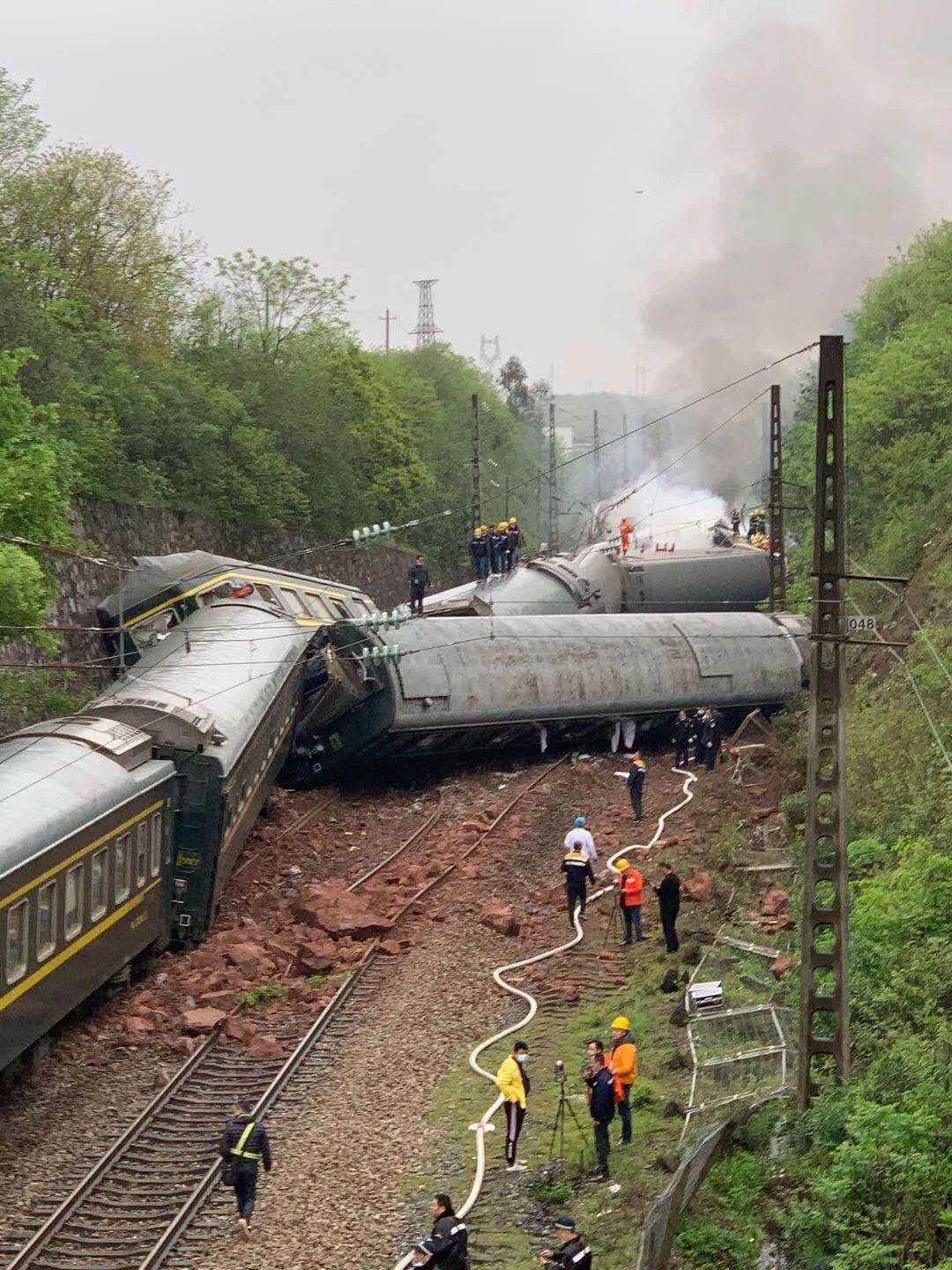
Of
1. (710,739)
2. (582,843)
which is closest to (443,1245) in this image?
(582,843)

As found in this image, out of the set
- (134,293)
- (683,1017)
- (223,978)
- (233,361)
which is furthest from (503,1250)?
(233,361)

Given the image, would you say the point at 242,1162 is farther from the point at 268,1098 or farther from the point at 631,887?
the point at 631,887

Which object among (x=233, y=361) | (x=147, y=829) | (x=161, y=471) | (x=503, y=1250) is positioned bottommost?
(x=503, y=1250)

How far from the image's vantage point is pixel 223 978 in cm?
1923

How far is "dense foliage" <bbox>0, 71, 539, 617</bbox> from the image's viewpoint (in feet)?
118

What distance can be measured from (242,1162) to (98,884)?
469cm

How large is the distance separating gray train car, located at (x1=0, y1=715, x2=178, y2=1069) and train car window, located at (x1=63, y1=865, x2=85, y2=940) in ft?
0.06

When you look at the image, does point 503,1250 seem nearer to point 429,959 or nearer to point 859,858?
point 429,959

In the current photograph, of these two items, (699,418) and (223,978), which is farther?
(699,418)

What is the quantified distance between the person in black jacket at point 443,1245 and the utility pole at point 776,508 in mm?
25909

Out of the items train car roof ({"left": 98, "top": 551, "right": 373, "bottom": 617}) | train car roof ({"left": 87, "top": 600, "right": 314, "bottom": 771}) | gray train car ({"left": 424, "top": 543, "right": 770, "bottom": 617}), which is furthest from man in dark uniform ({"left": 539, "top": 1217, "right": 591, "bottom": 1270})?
gray train car ({"left": 424, "top": 543, "right": 770, "bottom": 617})

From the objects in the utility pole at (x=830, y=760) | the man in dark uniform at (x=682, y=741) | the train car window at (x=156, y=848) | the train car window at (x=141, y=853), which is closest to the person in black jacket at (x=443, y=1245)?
the utility pole at (x=830, y=760)

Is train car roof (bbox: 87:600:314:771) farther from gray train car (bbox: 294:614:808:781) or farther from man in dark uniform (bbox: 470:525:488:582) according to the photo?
man in dark uniform (bbox: 470:525:488:582)

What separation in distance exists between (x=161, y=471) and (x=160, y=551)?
3.68 metres
